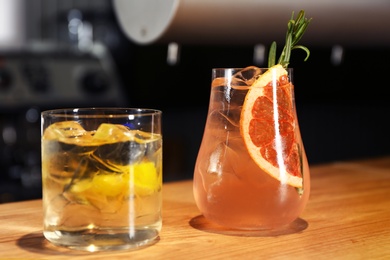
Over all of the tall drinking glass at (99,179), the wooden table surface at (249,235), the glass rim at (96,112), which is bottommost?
the wooden table surface at (249,235)

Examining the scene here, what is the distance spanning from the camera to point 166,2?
122 cm

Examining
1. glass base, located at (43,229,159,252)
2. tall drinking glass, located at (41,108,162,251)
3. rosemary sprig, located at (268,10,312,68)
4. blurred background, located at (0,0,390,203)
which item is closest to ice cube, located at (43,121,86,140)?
tall drinking glass, located at (41,108,162,251)

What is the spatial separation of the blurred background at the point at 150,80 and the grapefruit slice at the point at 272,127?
2.53 ft

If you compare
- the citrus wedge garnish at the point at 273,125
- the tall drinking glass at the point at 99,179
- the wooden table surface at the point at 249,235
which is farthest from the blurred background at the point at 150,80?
the tall drinking glass at the point at 99,179

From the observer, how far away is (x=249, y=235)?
2.75 ft

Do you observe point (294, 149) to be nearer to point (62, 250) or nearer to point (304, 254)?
point (304, 254)

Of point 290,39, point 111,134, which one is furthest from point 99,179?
point 290,39

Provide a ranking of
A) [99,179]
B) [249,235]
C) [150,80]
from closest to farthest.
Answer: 1. [99,179]
2. [249,235]
3. [150,80]

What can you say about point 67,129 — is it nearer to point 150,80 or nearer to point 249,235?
point 249,235

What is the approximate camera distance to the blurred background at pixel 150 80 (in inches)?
92.5

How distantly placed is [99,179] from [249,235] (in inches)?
8.7

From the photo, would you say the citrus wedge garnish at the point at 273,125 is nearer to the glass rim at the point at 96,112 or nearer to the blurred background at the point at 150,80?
the glass rim at the point at 96,112

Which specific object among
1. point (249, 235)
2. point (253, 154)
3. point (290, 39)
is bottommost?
point (249, 235)

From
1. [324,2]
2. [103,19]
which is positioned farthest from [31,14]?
[324,2]
